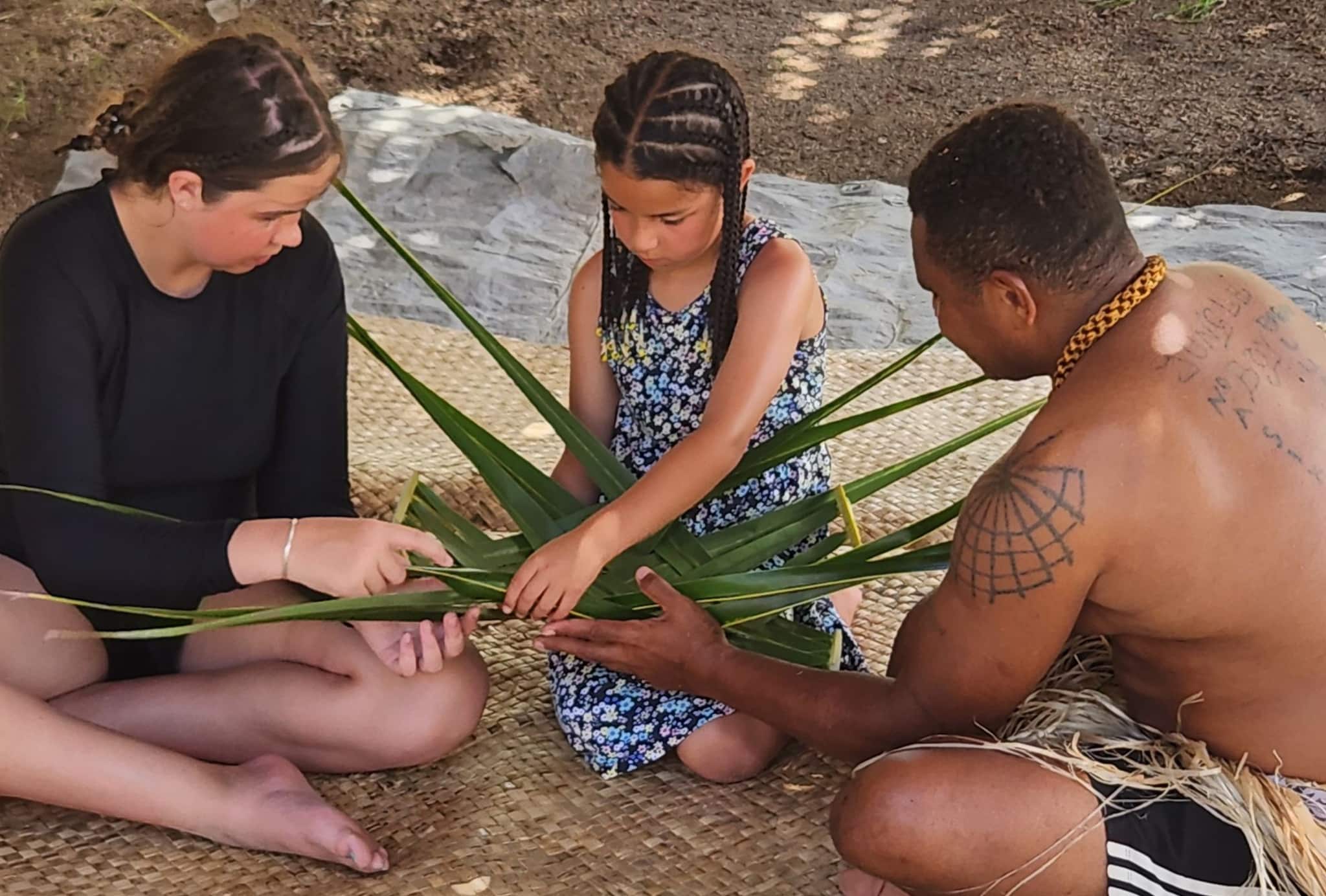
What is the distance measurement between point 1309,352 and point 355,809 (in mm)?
1192

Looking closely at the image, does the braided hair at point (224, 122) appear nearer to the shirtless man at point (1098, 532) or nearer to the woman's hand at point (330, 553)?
the woman's hand at point (330, 553)

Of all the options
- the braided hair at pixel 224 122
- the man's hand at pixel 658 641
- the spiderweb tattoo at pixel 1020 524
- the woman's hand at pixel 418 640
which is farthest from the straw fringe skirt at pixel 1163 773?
the braided hair at pixel 224 122

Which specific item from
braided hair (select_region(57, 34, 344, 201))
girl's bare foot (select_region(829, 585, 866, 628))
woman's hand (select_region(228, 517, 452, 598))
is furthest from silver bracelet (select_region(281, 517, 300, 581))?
girl's bare foot (select_region(829, 585, 866, 628))

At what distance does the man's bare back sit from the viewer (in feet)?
4.23

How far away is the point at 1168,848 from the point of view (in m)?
1.38

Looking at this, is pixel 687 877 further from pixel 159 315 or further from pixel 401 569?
pixel 159 315

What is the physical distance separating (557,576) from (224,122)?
0.61 metres

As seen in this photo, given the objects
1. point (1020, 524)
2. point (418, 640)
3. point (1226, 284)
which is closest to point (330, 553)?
point (418, 640)

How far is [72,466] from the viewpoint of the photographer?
158 cm

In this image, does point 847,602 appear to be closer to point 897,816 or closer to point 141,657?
point 897,816

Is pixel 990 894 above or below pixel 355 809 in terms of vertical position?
above

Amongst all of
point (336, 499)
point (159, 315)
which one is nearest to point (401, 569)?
point (336, 499)

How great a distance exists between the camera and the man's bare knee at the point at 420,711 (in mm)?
1750

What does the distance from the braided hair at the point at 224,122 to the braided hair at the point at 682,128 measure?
351 mm
